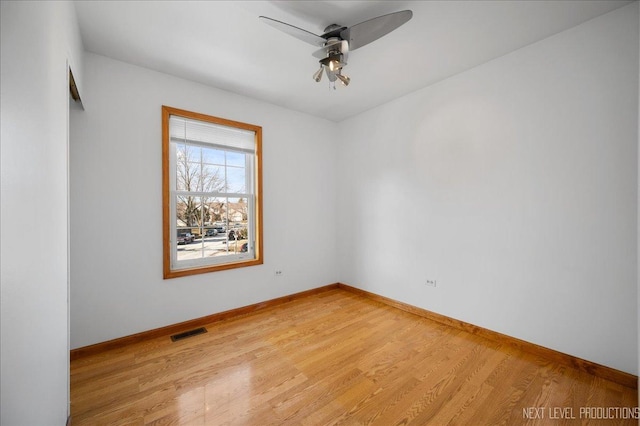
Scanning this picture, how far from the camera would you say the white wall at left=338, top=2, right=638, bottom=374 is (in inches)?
80.4

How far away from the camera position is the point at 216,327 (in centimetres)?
304

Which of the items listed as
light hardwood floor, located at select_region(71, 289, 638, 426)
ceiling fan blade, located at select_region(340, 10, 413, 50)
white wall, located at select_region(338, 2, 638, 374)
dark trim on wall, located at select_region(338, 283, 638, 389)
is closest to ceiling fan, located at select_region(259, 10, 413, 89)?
ceiling fan blade, located at select_region(340, 10, 413, 50)

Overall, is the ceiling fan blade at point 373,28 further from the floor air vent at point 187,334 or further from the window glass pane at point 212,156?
the floor air vent at point 187,334

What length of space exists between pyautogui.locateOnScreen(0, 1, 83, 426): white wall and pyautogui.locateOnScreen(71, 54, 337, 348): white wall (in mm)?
1075

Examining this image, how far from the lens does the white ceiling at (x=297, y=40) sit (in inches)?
78.2

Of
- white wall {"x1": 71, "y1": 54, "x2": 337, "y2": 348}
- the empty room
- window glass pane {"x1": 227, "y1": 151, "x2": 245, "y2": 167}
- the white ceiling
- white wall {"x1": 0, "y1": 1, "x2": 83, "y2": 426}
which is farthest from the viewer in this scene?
window glass pane {"x1": 227, "y1": 151, "x2": 245, "y2": 167}

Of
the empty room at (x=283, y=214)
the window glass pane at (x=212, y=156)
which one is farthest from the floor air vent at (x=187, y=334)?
the window glass pane at (x=212, y=156)

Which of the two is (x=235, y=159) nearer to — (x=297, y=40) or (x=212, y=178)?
(x=212, y=178)

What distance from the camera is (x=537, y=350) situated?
241 cm

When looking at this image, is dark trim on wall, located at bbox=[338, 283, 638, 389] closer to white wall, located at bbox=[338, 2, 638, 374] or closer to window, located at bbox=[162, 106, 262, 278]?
white wall, located at bbox=[338, 2, 638, 374]

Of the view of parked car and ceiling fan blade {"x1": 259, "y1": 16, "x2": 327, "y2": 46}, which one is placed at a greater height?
ceiling fan blade {"x1": 259, "y1": 16, "x2": 327, "y2": 46}

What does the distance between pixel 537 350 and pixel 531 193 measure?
148cm

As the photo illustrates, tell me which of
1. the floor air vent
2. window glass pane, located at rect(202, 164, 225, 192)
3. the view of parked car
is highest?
window glass pane, located at rect(202, 164, 225, 192)

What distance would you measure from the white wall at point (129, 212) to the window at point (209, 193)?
0.11 meters
